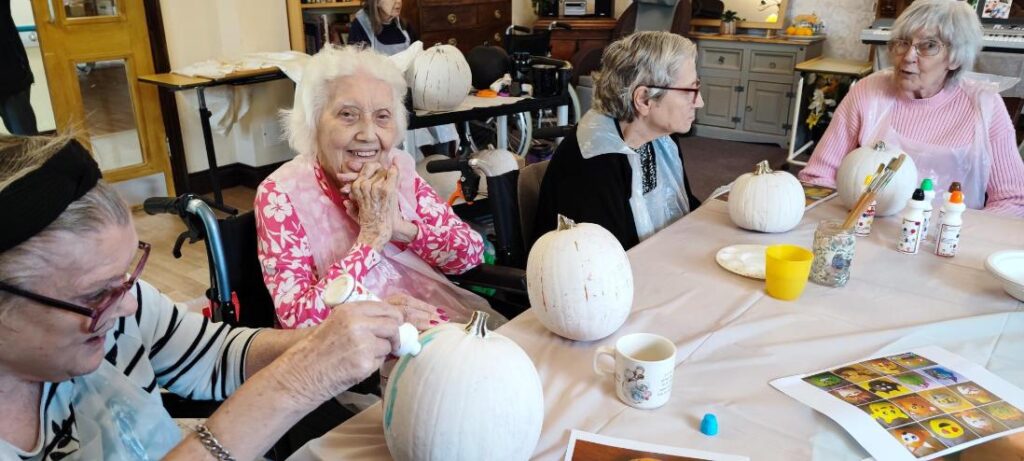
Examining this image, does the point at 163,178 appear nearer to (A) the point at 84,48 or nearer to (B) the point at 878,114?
(A) the point at 84,48

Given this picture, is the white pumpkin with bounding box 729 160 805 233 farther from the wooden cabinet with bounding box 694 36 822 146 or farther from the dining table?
the wooden cabinet with bounding box 694 36 822 146

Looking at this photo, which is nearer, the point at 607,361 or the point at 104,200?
the point at 104,200

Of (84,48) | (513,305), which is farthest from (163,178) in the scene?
(513,305)

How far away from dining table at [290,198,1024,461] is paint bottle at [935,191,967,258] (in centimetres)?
3

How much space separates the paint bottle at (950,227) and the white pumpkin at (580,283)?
85cm

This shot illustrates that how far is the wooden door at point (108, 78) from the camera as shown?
3793 millimetres

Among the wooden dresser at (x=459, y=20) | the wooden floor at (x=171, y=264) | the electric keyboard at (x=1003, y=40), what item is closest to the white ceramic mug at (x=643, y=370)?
the wooden floor at (x=171, y=264)

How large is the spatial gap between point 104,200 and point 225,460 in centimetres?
35

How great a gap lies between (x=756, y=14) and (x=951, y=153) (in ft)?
12.7

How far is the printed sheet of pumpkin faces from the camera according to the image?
0.96m

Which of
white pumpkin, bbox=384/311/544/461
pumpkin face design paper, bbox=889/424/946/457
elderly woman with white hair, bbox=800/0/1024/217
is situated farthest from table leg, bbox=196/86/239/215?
pumpkin face design paper, bbox=889/424/946/457

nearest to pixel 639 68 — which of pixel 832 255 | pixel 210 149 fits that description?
pixel 832 255

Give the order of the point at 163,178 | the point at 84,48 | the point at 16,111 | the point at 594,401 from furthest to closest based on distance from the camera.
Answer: the point at 163,178
the point at 84,48
the point at 16,111
the point at 594,401

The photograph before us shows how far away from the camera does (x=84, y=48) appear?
12.8 feet
